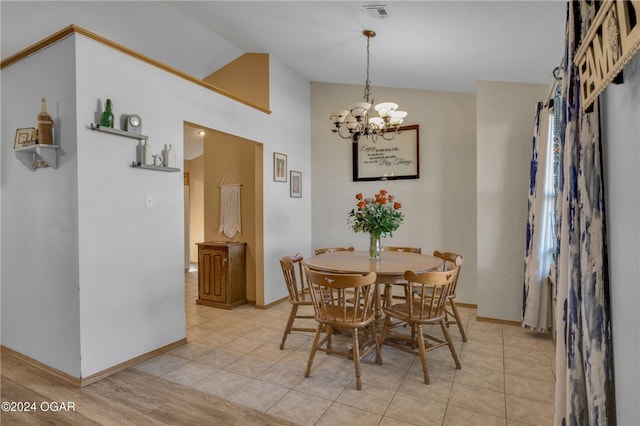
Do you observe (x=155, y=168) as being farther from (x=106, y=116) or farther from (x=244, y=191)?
(x=244, y=191)

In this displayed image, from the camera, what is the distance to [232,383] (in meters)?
2.54

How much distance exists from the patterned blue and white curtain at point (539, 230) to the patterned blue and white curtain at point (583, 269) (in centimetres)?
203

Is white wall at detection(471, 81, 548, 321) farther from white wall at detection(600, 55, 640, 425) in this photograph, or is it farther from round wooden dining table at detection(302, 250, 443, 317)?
white wall at detection(600, 55, 640, 425)

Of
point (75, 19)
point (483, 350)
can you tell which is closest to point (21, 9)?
point (75, 19)

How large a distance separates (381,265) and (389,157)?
2.33 meters

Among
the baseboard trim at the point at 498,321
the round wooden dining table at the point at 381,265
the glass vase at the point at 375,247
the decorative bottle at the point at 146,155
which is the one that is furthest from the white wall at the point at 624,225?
the decorative bottle at the point at 146,155

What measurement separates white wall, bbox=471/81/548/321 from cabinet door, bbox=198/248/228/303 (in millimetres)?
3081

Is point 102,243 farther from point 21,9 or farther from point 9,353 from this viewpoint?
point 21,9

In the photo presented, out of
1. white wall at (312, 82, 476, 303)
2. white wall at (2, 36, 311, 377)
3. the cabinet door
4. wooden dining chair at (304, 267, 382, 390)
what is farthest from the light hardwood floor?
white wall at (312, 82, 476, 303)

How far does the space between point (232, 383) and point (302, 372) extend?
1.74 ft

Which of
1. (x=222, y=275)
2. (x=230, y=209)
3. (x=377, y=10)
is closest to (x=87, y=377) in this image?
(x=222, y=275)

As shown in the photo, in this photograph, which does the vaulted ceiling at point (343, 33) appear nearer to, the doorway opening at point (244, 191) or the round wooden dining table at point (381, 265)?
the doorway opening at point (244, 191)

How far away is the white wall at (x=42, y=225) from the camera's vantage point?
253cm

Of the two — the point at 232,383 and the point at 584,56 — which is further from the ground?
the point at 584,56
